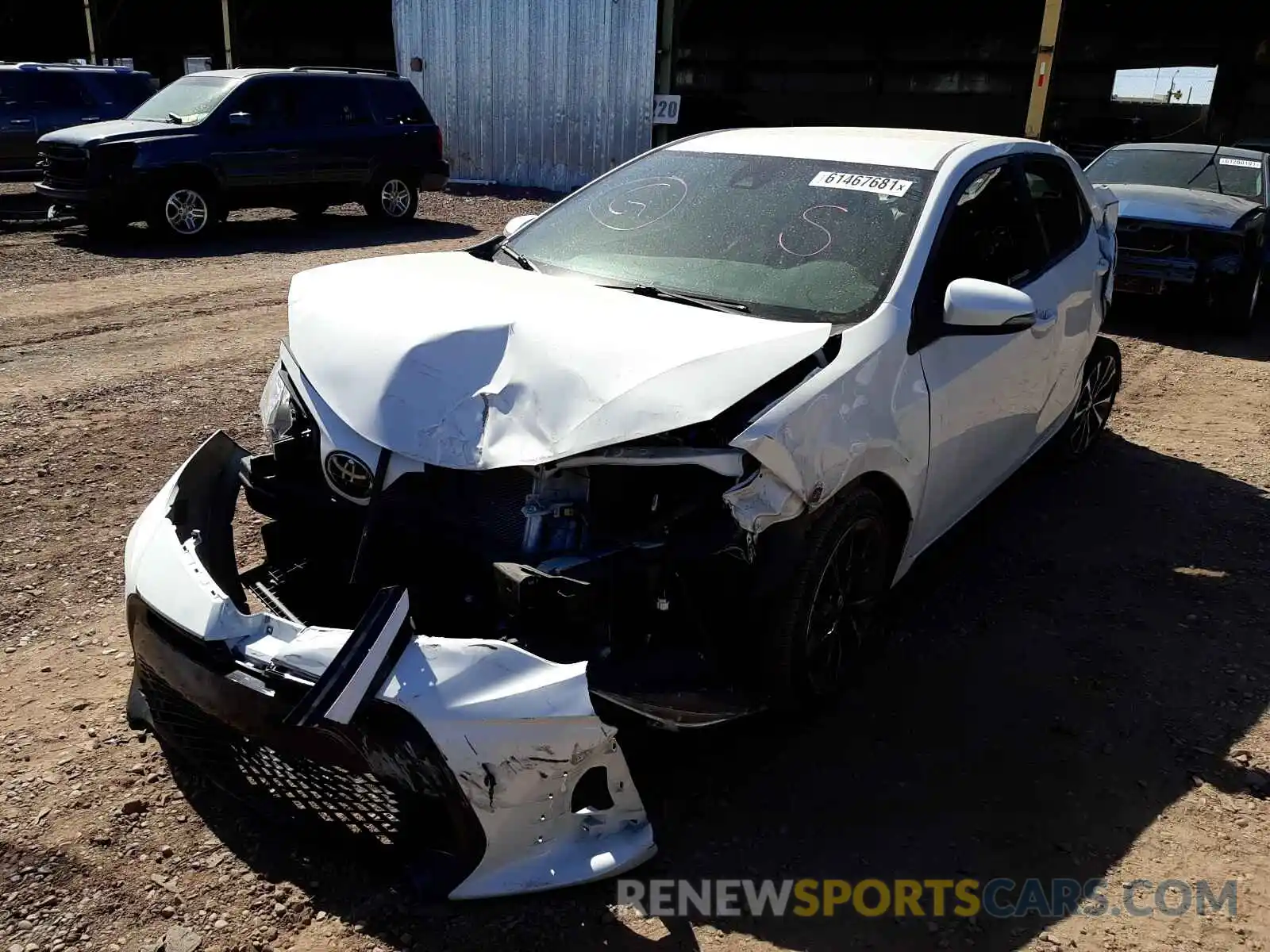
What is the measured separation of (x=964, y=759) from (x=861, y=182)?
2.06m

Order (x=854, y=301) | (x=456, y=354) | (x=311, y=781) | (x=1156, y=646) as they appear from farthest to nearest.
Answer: (x=1156, y=646)
(x=854, y=301)
(x=456, y=354)
(x=311, y=781)

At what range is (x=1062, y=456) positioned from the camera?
18.6 feet

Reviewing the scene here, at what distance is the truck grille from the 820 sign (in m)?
8.99

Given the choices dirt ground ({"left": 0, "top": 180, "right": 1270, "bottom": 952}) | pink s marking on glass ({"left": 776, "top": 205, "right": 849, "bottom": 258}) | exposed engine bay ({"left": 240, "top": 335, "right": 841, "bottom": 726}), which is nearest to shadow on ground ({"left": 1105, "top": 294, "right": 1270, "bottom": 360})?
dirt ground ({"left": 0, "top": 180, "right": 1270, "bottom": 952})

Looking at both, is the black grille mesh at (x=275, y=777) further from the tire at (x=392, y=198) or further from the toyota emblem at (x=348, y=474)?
the tire at (x=392, y=198)

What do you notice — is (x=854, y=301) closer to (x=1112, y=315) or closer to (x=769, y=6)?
(x=1112, y=315)

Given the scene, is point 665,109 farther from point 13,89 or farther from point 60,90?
point 13,89

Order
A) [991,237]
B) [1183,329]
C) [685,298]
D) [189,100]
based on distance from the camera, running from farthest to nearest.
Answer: [189,100], [1183,329], [991,237], [685,298]

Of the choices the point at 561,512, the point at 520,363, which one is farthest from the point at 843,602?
the point at 520,363

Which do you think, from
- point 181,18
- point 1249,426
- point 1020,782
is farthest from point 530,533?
point 181,18

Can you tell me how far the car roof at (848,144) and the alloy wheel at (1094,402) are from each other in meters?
1.53

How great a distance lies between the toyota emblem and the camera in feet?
9.50

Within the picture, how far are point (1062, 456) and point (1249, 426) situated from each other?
6.13ft

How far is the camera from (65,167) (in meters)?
11.2
